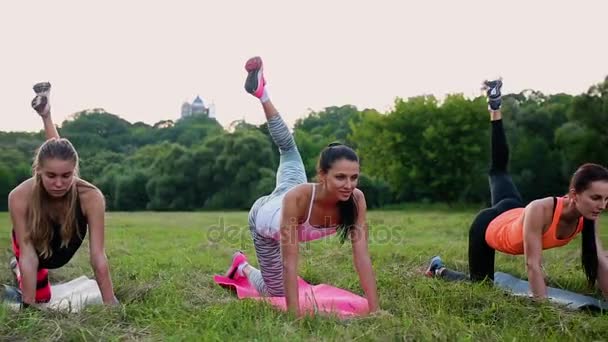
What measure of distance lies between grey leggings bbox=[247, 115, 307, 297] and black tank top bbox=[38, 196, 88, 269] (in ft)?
5.04

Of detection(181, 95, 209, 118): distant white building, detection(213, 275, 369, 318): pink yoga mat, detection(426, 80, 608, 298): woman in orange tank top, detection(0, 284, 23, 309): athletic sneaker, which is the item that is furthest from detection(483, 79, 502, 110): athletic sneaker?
detection(181, 95, 209, 118): distant white building

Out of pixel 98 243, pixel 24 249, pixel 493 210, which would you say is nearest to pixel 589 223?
pixel 493 210

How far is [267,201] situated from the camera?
17.0 ft

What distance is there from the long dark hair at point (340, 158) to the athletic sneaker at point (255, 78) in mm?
1579

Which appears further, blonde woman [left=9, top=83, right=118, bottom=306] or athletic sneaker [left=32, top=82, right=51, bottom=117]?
athletic sneaker [left=32, top=82, right=51, bottom=117]

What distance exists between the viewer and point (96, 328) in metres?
3.24

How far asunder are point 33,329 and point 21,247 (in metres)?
1.03

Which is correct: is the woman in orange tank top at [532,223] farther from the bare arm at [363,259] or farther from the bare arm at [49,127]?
the bare arm at [49,127]

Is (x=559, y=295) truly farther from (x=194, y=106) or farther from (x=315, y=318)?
(x=194, y=106)

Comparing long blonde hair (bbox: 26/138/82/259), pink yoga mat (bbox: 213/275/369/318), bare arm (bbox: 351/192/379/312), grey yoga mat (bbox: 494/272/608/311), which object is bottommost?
grey yoga mat (bbox: 494/272/608/311)

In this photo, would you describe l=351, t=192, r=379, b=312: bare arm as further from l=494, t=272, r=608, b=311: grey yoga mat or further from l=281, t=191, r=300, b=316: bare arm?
l=494, t=272, r=608, b=311: grey yoga mat

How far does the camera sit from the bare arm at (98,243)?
4031mm

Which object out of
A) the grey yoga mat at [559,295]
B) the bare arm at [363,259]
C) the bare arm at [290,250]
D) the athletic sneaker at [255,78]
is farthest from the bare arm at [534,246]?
the athletic sneaker at [255,78]

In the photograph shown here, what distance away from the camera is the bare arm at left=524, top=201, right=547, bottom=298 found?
4.35 meters
